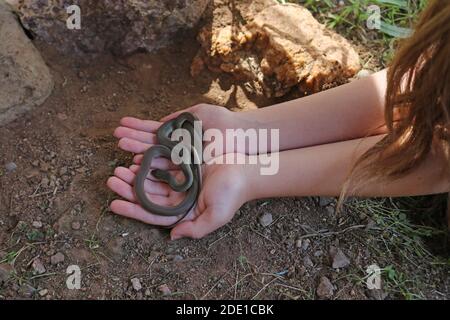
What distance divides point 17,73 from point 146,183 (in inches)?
26.2

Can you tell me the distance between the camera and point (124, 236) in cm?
177

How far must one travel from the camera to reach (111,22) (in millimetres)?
2170

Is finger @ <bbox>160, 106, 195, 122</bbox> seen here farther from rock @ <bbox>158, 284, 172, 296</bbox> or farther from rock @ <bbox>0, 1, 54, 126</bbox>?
rock @ <bbox>158, 284, 172, 296</bbox>

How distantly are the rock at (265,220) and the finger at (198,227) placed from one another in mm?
160

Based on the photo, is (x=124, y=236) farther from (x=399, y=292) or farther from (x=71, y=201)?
(x=399, y=292)

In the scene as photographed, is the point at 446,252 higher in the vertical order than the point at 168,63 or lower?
lower

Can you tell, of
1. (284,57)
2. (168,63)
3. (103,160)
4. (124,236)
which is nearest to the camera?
(124,236)

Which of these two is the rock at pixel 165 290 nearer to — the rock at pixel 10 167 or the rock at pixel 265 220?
the rock at pixel 265 220

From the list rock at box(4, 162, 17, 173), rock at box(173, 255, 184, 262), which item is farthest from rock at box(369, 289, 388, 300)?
rock at box(4, 162, 17, 173)

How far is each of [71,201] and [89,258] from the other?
0.24 meters

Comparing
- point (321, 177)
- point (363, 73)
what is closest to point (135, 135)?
point (321, 177)
